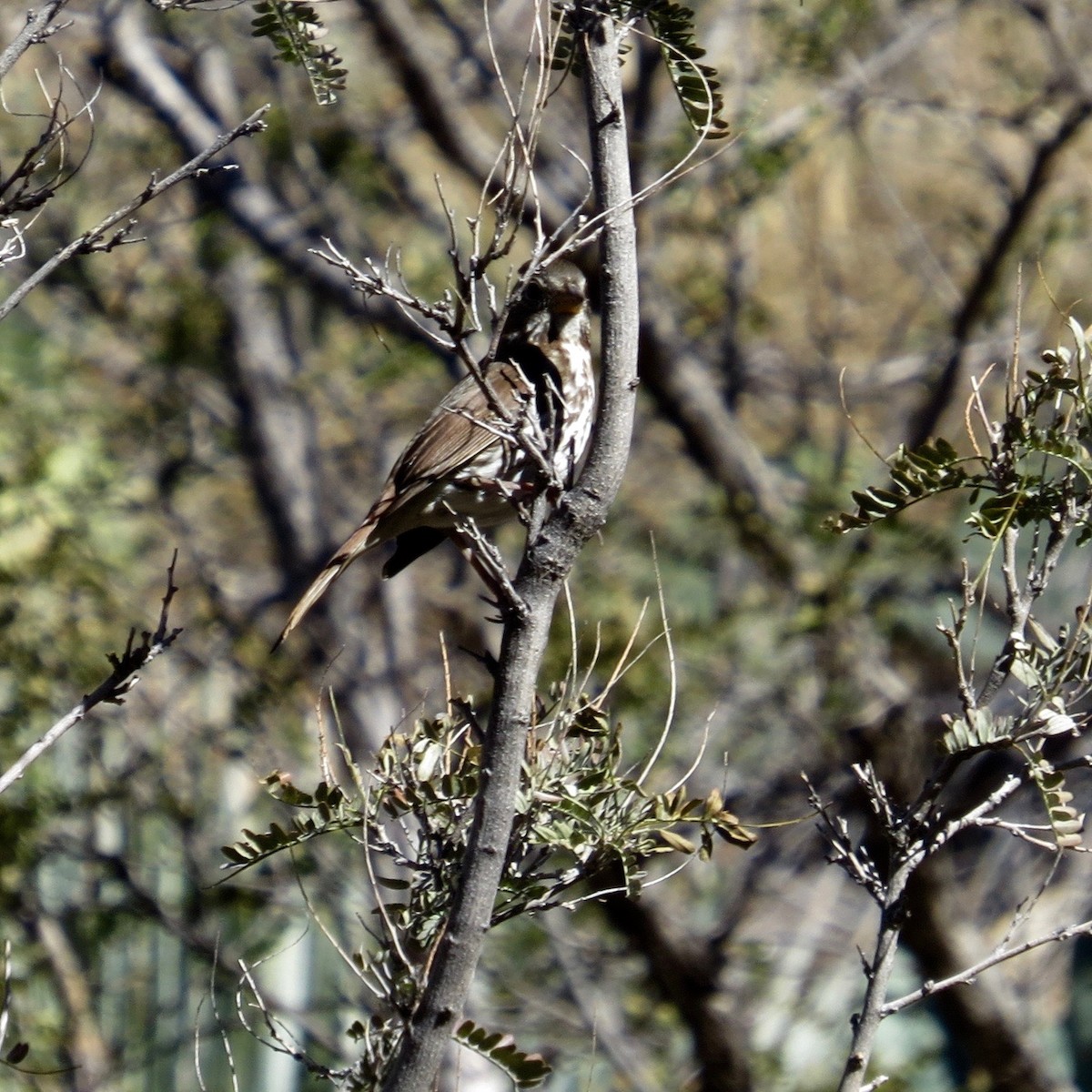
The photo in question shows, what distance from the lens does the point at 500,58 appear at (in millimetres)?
7406

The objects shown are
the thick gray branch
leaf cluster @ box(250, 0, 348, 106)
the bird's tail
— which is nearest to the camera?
the thick gray branch

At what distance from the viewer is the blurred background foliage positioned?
21.9ft

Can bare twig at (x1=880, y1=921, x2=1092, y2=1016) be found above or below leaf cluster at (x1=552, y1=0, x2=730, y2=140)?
below

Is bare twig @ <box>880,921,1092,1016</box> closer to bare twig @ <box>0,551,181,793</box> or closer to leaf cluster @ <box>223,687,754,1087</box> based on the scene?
leaf cluster @ <box>223,687,754,1087</box>

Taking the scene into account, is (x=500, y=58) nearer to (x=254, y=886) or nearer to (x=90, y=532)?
(x=90, y=532)

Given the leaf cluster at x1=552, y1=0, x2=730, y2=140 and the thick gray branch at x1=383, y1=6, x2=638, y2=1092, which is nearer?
the thick gray branch at x1=383, y1=6, x2=638, y2=1092

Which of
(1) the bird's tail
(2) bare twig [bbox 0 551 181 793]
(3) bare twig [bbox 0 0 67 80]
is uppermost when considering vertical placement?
(1) the bird's tail

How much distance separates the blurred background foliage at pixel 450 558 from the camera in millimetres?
6676

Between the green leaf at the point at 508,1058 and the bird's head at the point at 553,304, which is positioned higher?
the bird's head at the point at 553,304

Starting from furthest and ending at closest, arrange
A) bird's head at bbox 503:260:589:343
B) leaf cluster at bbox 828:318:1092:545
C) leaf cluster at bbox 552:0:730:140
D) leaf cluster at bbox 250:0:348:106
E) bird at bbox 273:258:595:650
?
bird's head at bbox 503:260:589:343 → bird at bbox 273:258:595:650 → leaf cluster at bbox 250:0:348:106 → leaf cluster at bbox 552:0:730:140 → leaf cluster at bbox 828:318:1092:545

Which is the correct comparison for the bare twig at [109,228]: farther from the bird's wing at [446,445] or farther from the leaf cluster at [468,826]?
the bird's wing at [446,445]

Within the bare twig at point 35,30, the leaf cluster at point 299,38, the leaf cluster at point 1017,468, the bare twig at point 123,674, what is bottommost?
the leaf cluster at point 1017,468

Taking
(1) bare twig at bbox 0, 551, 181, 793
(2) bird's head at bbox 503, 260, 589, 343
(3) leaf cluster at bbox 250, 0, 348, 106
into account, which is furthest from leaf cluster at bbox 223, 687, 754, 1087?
(2) bird's head at bbox 503, 260, 589, 343

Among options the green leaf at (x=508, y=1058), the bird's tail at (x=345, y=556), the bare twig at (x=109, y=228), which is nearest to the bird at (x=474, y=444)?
the bird's tail at (x=345, y=556)
